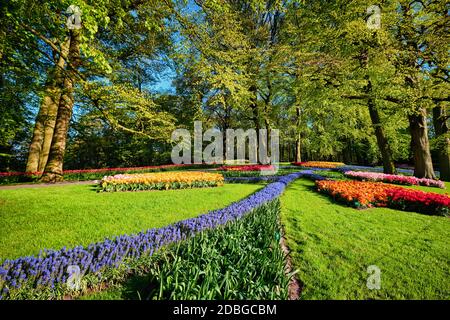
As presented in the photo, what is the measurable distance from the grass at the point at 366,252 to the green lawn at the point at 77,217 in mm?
3285

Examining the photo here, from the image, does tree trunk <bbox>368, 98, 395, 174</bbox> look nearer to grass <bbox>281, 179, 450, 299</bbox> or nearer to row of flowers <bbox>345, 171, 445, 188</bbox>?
row of flowers <bbox>345, 171, 445, 188</bbox>

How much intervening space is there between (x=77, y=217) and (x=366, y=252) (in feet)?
23.3

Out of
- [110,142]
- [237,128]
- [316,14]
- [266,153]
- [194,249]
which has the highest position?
[316,14]

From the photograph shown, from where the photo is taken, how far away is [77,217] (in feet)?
18.2

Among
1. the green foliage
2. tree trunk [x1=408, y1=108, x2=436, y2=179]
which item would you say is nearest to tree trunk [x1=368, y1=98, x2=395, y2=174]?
tree trunk [x1=408, y1=108, x2=436, y2=179]

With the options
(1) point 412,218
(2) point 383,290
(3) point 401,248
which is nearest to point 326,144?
(1) point 412,218

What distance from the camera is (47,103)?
1402 centimetres

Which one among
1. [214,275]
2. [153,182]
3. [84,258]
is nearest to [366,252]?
[214,275]

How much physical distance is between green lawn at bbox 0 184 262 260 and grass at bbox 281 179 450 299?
328 cm

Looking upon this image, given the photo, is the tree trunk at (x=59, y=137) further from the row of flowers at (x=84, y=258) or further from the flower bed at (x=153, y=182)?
the row of flowers at (x=84, y=258)

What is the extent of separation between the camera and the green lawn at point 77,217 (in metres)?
4.00

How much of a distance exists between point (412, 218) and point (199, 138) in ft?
84.8
